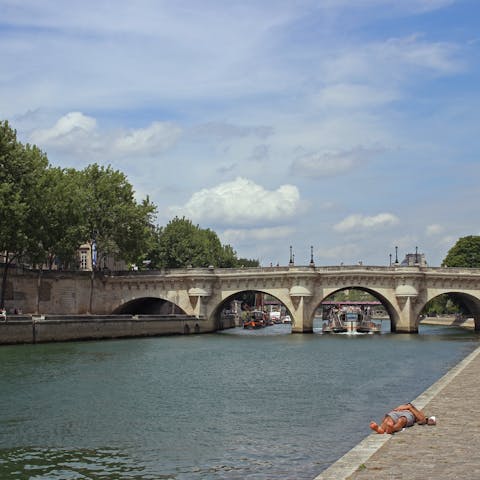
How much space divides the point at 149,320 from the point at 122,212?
523 inches

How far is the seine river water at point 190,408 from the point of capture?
2180 cm

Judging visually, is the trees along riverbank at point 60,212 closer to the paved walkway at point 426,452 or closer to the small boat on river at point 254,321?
the small boat on river at point 254,321

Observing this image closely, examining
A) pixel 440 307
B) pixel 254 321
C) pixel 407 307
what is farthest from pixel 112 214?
pixel 440 307

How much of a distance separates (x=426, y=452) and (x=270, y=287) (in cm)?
7440

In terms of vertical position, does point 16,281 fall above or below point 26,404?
above

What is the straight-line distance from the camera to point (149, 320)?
83.2 metres

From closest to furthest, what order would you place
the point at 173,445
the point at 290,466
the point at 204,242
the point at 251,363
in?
the point at 290,466 → the point at 173,445 → the point at 251,363 → the point at 204,242

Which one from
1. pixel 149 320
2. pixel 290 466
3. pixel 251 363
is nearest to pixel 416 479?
pixel 290 466

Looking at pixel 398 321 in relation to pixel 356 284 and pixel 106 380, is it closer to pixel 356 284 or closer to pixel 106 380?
pixel 356 284

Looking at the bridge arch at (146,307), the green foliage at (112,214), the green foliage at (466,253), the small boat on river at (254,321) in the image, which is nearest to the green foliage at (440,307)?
the green foliage at (466,253)

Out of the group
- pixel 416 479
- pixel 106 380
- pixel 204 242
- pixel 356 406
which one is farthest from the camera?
pixel 204 242

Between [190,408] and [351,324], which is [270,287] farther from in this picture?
[190,408]

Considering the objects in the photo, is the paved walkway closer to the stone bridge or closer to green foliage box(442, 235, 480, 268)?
the stone bridge

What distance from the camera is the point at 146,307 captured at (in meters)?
113
